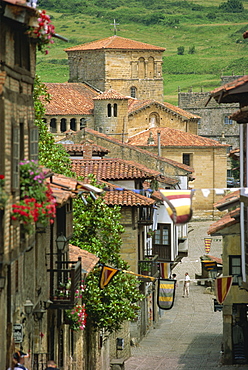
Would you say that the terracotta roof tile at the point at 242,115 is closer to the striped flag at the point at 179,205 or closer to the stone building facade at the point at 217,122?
the striped flag at the point at 179,205

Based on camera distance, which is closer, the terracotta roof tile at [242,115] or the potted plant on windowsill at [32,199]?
the potted plant on windowsill at [32,199]

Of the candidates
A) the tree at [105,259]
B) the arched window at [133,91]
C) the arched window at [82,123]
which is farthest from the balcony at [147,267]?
the arched window at [133,91]

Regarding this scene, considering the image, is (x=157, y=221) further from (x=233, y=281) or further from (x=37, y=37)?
(x=37, y=37)

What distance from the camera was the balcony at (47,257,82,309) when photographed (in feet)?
71.4

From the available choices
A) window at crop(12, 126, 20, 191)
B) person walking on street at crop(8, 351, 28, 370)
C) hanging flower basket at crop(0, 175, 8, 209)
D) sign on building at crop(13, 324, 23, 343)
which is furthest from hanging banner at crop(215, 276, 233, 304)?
hanging flower basket at crop(0, 175, 8, 209)

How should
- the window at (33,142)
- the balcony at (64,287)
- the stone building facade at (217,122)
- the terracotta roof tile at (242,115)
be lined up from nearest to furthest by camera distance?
the window at (33,142) < the balcony at (64,287) < the terracotta roof tile at (242,115) < the stone building facade at (217,122)

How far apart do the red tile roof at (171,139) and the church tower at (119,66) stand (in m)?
10.7

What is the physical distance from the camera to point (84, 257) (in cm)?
2738

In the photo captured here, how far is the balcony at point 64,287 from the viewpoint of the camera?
21.8 m

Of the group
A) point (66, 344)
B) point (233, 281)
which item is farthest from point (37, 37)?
point (233, 281)

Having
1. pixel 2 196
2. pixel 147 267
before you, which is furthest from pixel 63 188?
pixel 147 267

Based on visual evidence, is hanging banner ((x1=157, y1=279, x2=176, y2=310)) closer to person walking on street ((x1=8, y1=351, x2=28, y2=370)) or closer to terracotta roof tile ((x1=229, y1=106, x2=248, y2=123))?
terracotta roof tile ((x1=229, y1=106, x2=248, y2=123))

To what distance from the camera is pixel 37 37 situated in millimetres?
17125

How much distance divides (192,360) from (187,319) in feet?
35.3
